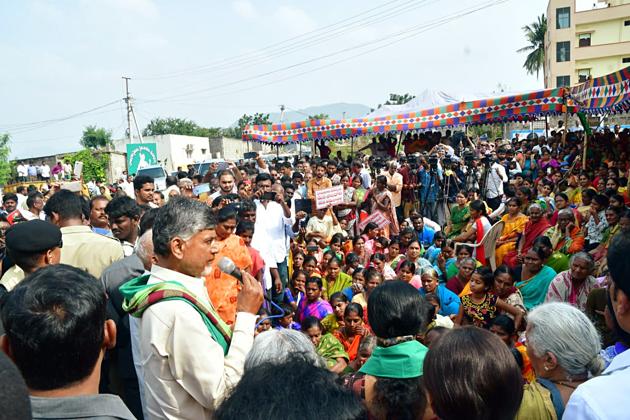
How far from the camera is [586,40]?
38719 millimetres

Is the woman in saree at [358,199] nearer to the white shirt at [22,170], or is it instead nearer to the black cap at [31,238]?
the black cap at [31,238]

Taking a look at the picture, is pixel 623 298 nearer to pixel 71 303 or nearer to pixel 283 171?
pixel 71 303

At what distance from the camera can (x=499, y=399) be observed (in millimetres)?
1636

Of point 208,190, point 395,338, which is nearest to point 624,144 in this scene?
point 208,190

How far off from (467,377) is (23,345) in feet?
4.24

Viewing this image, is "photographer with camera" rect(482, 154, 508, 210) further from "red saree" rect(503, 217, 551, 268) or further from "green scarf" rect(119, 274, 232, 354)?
"green scarf" rect(119, 274, 232, 354)

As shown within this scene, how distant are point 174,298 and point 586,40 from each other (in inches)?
1744

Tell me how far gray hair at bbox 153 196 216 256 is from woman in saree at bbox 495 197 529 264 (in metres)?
5.51

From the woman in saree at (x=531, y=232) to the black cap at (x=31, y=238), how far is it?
543 cm

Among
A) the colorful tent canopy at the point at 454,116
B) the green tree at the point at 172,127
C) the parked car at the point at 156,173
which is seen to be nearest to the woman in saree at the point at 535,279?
the colorful tent canopy at the point at 454,116

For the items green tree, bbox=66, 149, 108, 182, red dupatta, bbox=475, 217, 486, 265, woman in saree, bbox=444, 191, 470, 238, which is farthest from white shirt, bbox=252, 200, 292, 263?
green tree, bbox=66, 149, 108, 182

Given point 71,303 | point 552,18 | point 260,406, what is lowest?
point 260,406

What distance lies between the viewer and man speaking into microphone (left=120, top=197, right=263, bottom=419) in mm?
1816

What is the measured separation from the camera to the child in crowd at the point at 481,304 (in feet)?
14.6
